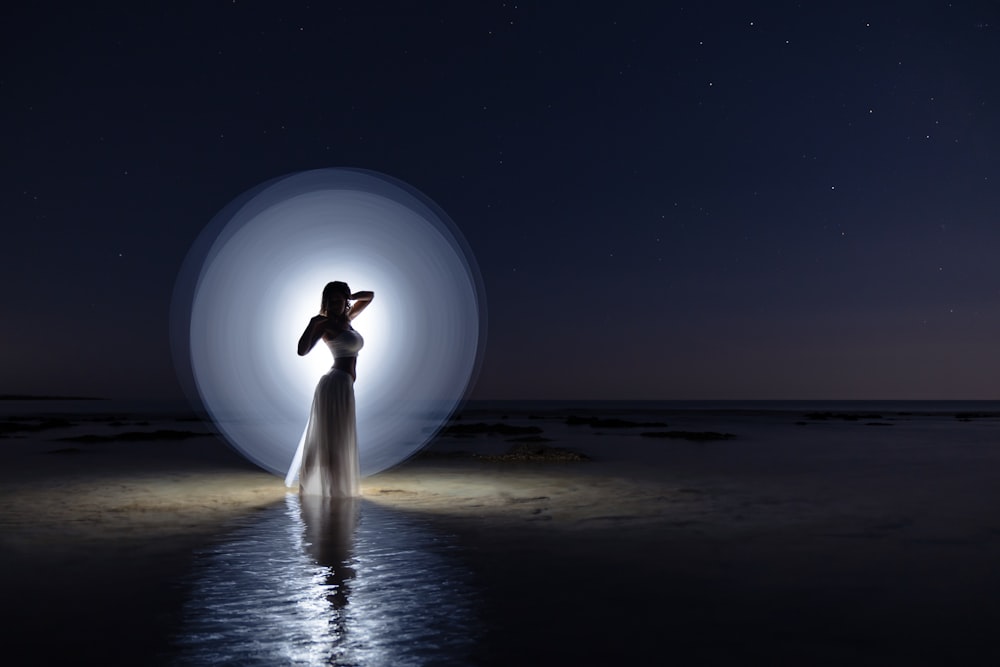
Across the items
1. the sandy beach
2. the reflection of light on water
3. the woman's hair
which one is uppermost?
the woman's hair

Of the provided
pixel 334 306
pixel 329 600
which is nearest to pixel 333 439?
pixel 334 306

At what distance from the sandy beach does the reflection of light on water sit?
22cm

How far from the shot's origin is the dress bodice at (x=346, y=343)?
15.1m

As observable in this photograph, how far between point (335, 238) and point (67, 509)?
1037 centimetres

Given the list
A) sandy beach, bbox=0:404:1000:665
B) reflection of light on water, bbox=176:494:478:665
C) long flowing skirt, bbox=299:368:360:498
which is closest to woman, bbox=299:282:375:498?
long flowing skirt, bbox=299:368:360:498

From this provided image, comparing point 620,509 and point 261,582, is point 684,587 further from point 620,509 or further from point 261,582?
point 620,509

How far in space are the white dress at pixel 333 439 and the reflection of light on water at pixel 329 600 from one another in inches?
133

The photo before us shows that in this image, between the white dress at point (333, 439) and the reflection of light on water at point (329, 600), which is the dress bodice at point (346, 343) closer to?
the white dress at point (333, 439)

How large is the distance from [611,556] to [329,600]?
3689mm

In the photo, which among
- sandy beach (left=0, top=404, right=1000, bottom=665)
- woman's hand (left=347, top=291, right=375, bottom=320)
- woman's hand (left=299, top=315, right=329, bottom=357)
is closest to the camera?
sandy beach (left=0, top=404, right=1000, bottom=665)

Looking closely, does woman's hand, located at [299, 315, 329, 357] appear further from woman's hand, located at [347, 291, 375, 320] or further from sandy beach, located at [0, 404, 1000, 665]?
sandy beach, located at [0, 404, 1000, 665]

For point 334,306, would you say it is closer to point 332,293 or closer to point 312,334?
point 332,293

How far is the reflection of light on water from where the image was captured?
19.1 ft

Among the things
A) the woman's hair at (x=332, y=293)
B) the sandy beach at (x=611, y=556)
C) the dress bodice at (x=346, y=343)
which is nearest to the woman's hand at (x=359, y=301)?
the woman's hair at (x=332, y=293)
